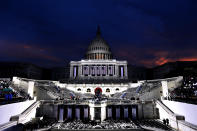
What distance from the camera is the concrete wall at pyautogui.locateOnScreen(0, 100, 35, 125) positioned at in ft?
75.3

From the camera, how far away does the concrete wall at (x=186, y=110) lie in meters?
22.2

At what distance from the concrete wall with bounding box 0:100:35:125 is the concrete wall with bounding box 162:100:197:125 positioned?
110 feet

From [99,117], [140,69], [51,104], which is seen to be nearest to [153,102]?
[99,117]

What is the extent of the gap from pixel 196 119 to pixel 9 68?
107681mm

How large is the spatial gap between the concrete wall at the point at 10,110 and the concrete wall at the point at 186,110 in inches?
1322

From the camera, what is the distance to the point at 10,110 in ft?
84.4

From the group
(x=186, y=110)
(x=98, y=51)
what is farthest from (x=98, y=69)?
(x=186, y=110)

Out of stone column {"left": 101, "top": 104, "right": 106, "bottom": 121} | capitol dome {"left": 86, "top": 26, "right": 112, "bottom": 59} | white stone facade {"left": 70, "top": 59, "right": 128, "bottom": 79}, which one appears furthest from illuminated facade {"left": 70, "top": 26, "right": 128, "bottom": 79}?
stone column {"left": 101, "top": 104, "right": 106, "bottom": 121}

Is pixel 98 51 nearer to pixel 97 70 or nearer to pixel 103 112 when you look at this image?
pixel 97 70

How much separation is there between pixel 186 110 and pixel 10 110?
34.6 m

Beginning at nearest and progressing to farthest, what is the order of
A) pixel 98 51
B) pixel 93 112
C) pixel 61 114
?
pixel 93 112 < pixel 61 114 < pixel 98 51

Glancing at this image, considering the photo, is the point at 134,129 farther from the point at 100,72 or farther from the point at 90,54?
the point at 90,54

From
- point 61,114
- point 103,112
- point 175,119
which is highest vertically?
point 175,119

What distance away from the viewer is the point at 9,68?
92.5 metres
